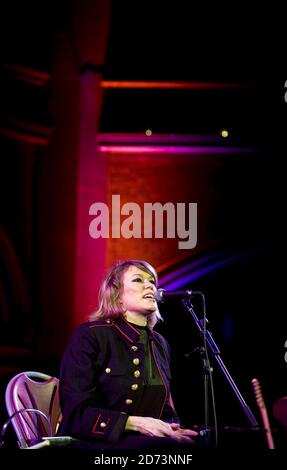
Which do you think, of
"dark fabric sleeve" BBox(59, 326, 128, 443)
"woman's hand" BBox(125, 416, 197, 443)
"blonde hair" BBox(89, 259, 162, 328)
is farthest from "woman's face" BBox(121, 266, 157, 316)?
"woman's hand" BBox(125, 416, 197, 443)

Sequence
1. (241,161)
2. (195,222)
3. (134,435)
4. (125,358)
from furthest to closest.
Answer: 1. (241,161)
2. (195,222)
3. (125,358)
4. (134,435)

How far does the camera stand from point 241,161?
7215 mm

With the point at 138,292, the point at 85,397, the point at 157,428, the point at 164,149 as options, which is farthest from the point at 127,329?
the point at 164,149

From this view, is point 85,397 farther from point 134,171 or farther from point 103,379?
point 134,171

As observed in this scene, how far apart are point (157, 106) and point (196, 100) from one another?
0.37 m

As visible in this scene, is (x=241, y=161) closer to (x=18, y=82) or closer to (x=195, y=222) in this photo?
(x=195, y=222)

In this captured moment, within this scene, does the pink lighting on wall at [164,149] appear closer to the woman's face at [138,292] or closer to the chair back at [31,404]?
the woman's face at [138,292]

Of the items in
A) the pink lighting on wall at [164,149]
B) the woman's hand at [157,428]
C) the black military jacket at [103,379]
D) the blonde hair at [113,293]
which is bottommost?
the woman's hand at [157,428]

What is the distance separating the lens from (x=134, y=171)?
714 centimetres

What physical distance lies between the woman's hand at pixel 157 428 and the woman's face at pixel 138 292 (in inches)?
25.9

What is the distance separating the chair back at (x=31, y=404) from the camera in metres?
4.12

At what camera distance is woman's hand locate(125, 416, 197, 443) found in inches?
152

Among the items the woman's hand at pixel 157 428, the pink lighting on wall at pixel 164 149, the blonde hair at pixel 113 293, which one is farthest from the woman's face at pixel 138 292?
the pink lighting on wall at pixel 164 149
